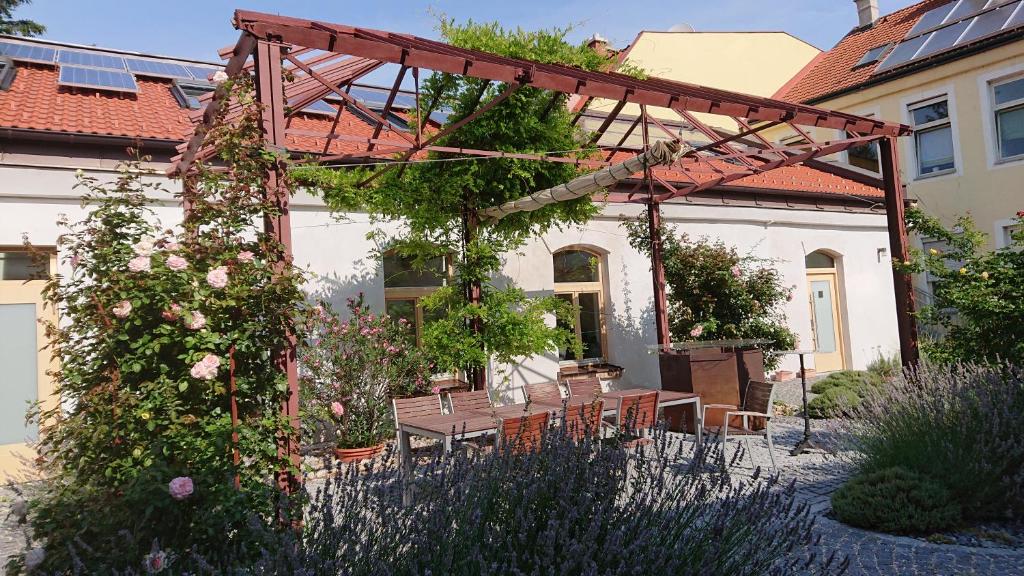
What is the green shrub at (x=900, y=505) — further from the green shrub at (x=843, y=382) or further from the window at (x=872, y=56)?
the window at (x=872, y=56)

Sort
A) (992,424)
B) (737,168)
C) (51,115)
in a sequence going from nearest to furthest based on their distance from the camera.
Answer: (992,424), (51,115), (737,168)

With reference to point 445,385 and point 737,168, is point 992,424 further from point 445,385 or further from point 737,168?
point 737,168

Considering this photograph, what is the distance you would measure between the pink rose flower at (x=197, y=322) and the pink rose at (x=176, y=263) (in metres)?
0.23

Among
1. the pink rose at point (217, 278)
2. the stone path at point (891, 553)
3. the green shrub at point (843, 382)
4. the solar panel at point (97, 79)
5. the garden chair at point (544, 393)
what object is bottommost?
the stone path at point (891, 553)

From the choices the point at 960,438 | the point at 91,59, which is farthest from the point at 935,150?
the point at 91,59

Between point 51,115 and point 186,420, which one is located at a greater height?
point 51,115

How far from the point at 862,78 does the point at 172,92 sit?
13.0 meters

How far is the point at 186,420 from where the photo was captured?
3.19m

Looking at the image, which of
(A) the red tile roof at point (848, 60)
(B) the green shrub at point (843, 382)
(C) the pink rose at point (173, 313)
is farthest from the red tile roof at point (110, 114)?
(A) the red tile roof at point (848, 60)

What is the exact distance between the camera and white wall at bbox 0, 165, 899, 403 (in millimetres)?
6945

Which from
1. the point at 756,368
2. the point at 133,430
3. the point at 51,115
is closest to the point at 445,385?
the point at 756,368

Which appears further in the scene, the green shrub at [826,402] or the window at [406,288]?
the window at [406,288]

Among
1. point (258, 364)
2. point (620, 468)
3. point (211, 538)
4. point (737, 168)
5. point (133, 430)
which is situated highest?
point (737, 168)

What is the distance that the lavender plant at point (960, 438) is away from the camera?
429cm
